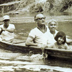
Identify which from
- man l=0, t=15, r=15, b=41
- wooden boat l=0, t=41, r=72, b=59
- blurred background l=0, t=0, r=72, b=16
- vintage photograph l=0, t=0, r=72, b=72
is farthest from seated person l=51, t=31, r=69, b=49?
Answer: blurred background l=0, t=0, r=72, b=16

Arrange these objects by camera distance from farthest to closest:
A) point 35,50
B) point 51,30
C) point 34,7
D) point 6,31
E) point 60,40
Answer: point 34,7 → point 6,31 → point 51,30 → point 35,50 → point 60,40

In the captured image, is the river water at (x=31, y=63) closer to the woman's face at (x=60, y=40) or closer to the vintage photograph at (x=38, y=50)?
the vintage photograph at (x=38, y=50)

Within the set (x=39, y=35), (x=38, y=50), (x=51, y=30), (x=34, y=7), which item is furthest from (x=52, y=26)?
(x=34, y=7)

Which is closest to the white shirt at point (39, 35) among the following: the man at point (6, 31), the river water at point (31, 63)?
the river water at point (31, 63)

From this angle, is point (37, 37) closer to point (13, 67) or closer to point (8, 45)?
point (13, 67)

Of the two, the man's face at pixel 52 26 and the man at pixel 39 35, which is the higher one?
the man's face at pixel 52 26

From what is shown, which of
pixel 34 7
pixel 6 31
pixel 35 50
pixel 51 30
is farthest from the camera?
pixel 34 7

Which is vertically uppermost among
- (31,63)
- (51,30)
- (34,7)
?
(34,7)

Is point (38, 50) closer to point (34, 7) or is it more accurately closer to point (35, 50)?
point (35, 50)

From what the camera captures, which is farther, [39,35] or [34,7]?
[34,7]

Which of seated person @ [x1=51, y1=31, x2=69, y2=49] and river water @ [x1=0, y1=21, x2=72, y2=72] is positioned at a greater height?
seated person @ [x1=51, y1=31, x2=69, y2=49]

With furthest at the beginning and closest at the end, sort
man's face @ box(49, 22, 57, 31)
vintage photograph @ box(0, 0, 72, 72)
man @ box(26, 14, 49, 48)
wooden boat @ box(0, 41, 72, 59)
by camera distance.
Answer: man's face @ box(49, 22, 57, 31) → man @ box(26, 14, 49, 48) → vintage photograph @ box(0, 0, 72, 72) → wooden boat @ box(0, 41, 72, 59)

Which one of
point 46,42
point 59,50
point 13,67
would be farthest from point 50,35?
point 13,67

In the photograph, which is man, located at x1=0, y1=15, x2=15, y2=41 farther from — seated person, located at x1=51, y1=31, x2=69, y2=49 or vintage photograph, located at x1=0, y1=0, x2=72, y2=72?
seated person, located at x1=51, y1=31, x2=69, y2=49
